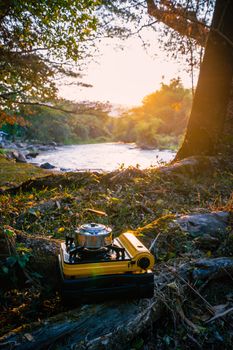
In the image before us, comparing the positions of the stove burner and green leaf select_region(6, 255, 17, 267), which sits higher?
the stove burner

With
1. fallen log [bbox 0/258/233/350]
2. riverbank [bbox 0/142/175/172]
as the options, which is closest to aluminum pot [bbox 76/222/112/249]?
fallen log [bbox 0/258/233/350]

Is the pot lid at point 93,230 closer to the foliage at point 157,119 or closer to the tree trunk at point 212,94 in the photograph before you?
the tree trunk at point 212,94

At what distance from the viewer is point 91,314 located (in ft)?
7.30

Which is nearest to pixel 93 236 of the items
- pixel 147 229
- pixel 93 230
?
pixel 93 230

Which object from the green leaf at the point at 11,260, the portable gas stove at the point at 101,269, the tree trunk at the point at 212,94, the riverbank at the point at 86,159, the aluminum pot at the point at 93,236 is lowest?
the riverbank at the point at 86,159

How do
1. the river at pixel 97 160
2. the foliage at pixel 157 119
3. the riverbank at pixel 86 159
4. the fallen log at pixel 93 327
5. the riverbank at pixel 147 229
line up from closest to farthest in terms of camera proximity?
the fallen log at pixel 93 327, the riverbank at pixel 147 229, the riverbank at pixel 86 159, the river at pixel 97 160, the foliage at pixel 157 119

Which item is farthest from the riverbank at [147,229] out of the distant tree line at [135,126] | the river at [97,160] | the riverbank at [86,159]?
the distant tree line at [135,126]

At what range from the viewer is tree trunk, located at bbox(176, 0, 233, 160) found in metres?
7.61

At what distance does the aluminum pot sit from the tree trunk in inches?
237

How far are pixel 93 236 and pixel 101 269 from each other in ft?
0.77

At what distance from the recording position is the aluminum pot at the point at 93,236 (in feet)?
7.08

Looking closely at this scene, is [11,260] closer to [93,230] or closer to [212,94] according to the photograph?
[93,230]

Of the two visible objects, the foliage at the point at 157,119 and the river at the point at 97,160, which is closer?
the river at the point at 97,160

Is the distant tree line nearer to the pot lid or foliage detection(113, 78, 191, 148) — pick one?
foliage detection(113, 78, 191, 148)
